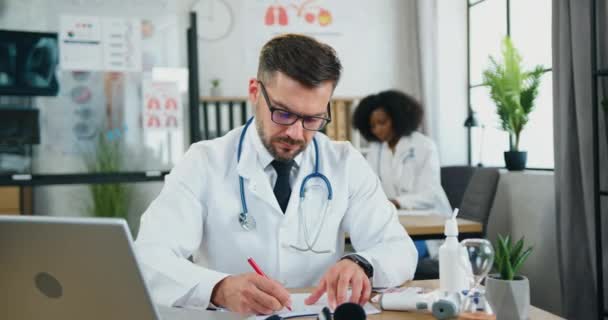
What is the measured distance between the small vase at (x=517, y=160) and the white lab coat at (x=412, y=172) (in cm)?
47

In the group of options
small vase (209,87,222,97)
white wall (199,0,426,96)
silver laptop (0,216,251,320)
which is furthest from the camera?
white wall (199,0,426,96)

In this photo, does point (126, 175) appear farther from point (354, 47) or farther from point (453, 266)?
point (453, 266)

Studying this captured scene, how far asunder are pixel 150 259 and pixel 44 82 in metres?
3.33

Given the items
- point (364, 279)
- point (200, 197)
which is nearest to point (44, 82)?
point (200, 197)

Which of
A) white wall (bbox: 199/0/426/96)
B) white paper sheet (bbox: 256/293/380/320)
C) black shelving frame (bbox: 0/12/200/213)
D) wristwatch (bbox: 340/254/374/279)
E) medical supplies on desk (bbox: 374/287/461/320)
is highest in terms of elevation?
white wall (bbox: 199/0/426/96)

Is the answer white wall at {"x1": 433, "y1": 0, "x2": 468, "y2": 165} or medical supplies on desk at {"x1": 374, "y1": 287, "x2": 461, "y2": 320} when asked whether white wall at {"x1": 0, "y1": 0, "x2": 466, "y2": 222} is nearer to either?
white wall at {"x1": 433, "y1": 0, "x2": 468, "y2": 165}

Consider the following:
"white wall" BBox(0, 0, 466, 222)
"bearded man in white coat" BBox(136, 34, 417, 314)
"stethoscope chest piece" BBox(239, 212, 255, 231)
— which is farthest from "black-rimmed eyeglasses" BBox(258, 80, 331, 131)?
"white wall" BBox(0, 0, 466, 222)

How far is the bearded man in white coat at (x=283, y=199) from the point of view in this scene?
1.54 m

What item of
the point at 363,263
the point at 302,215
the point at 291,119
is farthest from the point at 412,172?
the point at 363,263

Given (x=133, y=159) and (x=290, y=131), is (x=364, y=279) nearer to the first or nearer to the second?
(x=290, y=131)

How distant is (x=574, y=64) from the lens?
292 centimetres

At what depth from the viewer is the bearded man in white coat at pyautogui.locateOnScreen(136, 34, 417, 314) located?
5.04 feet

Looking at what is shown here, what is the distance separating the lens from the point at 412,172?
3783 millimetres

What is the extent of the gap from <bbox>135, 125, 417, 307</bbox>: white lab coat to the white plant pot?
362mm
